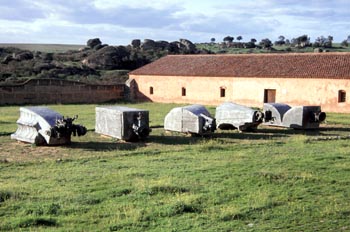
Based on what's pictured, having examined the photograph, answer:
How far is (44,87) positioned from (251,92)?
44.1ft

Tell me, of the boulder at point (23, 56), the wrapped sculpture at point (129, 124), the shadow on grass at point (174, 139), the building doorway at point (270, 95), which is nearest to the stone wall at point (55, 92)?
the building doorway at point (270, 95)

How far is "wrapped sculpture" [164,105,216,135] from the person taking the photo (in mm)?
16969

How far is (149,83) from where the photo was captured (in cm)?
3694

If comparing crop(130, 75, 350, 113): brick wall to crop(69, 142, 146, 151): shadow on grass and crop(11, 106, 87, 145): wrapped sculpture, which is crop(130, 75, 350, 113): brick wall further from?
crop(11, 106, 87, 145): wrapped sculpture

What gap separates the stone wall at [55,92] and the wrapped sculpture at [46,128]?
1709 centimetres

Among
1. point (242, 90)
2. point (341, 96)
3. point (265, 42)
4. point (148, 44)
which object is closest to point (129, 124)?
point (341, 96)

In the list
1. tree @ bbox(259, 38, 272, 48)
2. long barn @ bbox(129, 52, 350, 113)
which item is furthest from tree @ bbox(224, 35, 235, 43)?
long barn @ bbox(129, 52, 350, 113)

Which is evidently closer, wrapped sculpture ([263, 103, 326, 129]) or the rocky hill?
wrapped sculpture ([263, 103, 326, 129])

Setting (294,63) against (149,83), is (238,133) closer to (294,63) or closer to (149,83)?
(294,63)

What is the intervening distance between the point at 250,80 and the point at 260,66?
1.52 m

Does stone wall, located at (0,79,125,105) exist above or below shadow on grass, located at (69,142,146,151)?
above

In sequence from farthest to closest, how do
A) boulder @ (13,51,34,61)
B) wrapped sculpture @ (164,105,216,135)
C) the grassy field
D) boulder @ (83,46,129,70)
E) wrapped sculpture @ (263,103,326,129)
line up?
1. boulder @ (83,46,129,70)
2. boulder @ (13,51,34,61)
3. wrapped sculpture @ (263,103,326,129)
4. wrapped sculpture @ (164,105,216,135)
5. the grassy field

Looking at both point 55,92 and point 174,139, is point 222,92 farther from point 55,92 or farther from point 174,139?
point 174,139

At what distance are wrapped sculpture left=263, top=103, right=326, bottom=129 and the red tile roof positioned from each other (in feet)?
26.4
